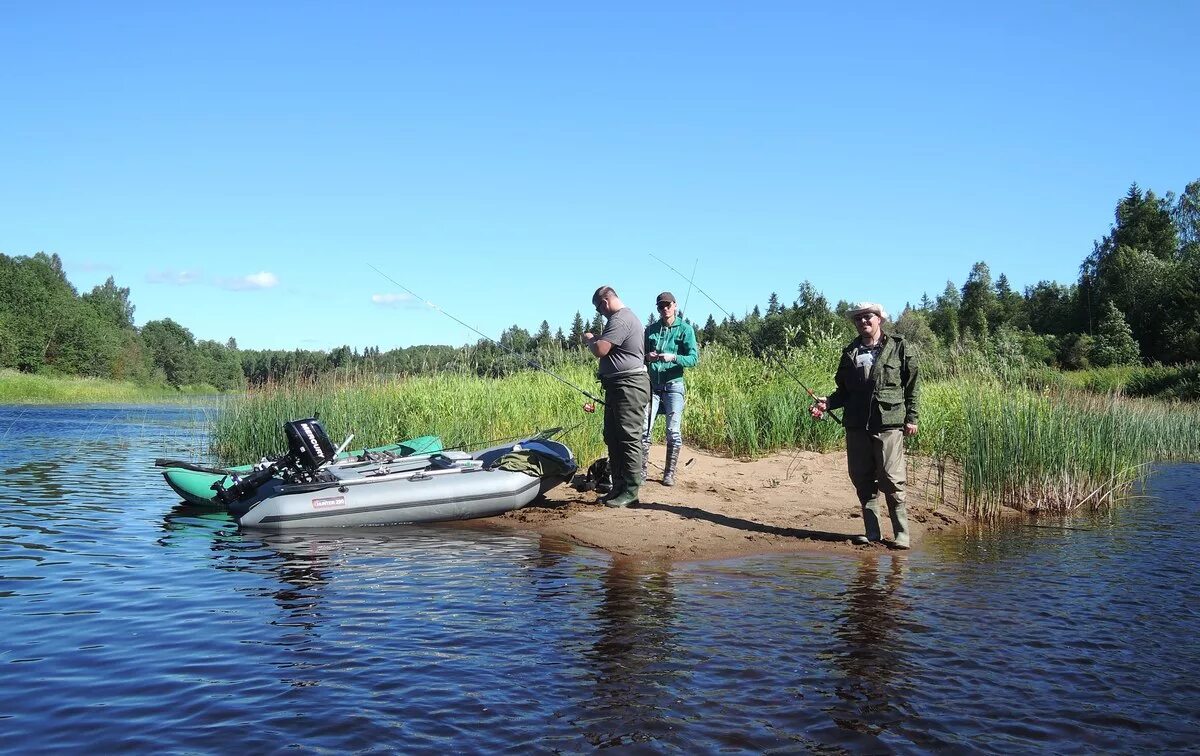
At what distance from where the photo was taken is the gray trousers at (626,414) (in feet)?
27.5

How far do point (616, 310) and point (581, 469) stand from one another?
3.30 m

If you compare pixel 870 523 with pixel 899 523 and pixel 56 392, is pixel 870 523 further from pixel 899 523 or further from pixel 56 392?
pixel 56 392

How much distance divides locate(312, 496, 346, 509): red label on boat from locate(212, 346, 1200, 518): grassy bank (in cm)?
335

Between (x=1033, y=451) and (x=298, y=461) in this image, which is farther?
(x=1033, y=451)

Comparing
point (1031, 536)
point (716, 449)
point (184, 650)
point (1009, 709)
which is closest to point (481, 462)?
point (716, 449)

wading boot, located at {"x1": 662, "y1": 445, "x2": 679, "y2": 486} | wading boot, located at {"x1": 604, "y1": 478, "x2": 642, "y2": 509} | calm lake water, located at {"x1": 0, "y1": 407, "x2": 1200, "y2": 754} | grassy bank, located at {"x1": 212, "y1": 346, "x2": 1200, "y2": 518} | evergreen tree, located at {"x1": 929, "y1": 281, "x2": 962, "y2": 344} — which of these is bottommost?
calm lake water, located at {"x1": 0, "y1": 407, "x2": 1200, "y2": 754}

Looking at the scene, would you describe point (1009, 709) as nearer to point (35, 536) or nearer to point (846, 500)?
point (846, 500)

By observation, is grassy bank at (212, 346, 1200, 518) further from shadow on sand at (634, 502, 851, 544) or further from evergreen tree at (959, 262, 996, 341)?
evergreen tree at (959, 262, 996, 341)

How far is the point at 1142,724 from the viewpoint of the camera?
4219 mm

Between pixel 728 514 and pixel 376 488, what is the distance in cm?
349

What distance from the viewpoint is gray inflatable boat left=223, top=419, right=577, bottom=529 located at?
29.9ft

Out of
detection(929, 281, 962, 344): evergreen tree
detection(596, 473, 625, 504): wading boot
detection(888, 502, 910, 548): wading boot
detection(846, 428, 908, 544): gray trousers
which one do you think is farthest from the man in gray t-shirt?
detection(929, 281, 962, 344): evergreen tree

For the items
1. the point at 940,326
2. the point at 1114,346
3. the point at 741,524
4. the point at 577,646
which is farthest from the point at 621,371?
the point at 940,326

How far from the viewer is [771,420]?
40.4 feet
